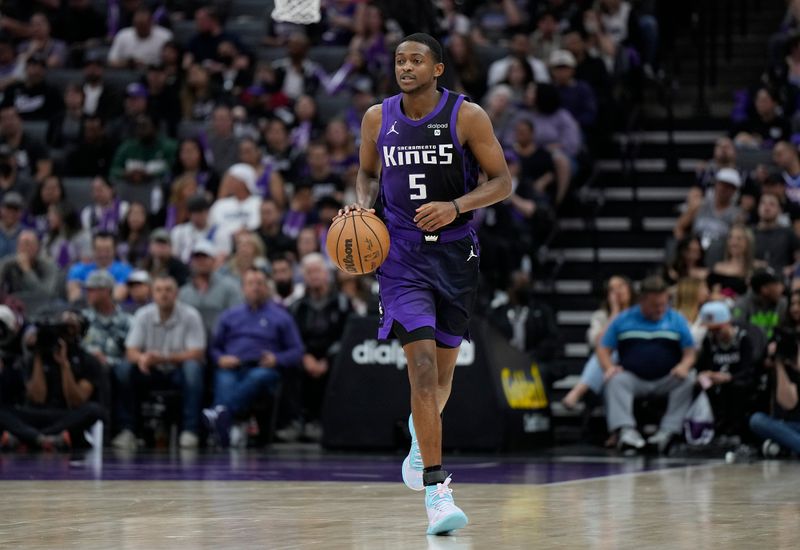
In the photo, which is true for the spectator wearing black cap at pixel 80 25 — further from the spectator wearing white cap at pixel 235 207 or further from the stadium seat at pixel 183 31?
the spectator wearing white cap at pixel 235 207

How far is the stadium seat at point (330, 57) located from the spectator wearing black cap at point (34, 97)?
3.60m

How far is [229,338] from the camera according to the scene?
15.5 meters

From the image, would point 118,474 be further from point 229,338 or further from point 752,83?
point 752,83

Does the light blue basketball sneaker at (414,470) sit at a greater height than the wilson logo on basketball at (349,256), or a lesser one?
lesser

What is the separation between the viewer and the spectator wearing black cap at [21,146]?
1977 centimetres

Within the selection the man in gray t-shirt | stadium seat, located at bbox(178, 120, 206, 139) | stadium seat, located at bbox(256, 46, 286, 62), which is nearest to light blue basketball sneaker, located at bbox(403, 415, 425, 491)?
the man in gray t-shirt

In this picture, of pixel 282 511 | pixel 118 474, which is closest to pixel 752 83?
pixel 118 474

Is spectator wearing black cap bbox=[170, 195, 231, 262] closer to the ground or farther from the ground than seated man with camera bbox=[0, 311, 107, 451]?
farther from the ground

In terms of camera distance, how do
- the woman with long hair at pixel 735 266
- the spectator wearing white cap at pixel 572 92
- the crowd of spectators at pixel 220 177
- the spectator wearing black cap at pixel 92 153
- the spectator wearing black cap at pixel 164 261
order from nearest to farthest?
1. the woman with long hair at pixel 735 266
2. the crowd of spectators at pixel 220 177
3. the spectator wearing black cap at pixel 164 261
4. the spectator wearing white cap at pixel 572 92
5. the spectator wearing black cap at pixel 92 153

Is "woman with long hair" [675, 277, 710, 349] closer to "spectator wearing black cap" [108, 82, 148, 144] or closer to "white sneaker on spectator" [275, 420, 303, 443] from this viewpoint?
"white sneaker on spectator" [275, 420, 303, 443]

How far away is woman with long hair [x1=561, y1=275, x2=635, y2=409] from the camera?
48.5 ft

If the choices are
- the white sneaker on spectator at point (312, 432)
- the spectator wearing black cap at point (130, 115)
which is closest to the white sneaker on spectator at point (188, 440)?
the white sneaker on spectator at point (312, 432)

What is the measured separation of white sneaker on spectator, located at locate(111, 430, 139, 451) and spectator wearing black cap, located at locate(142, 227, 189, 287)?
2.13 meters

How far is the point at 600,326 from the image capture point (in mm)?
Result: 15500
